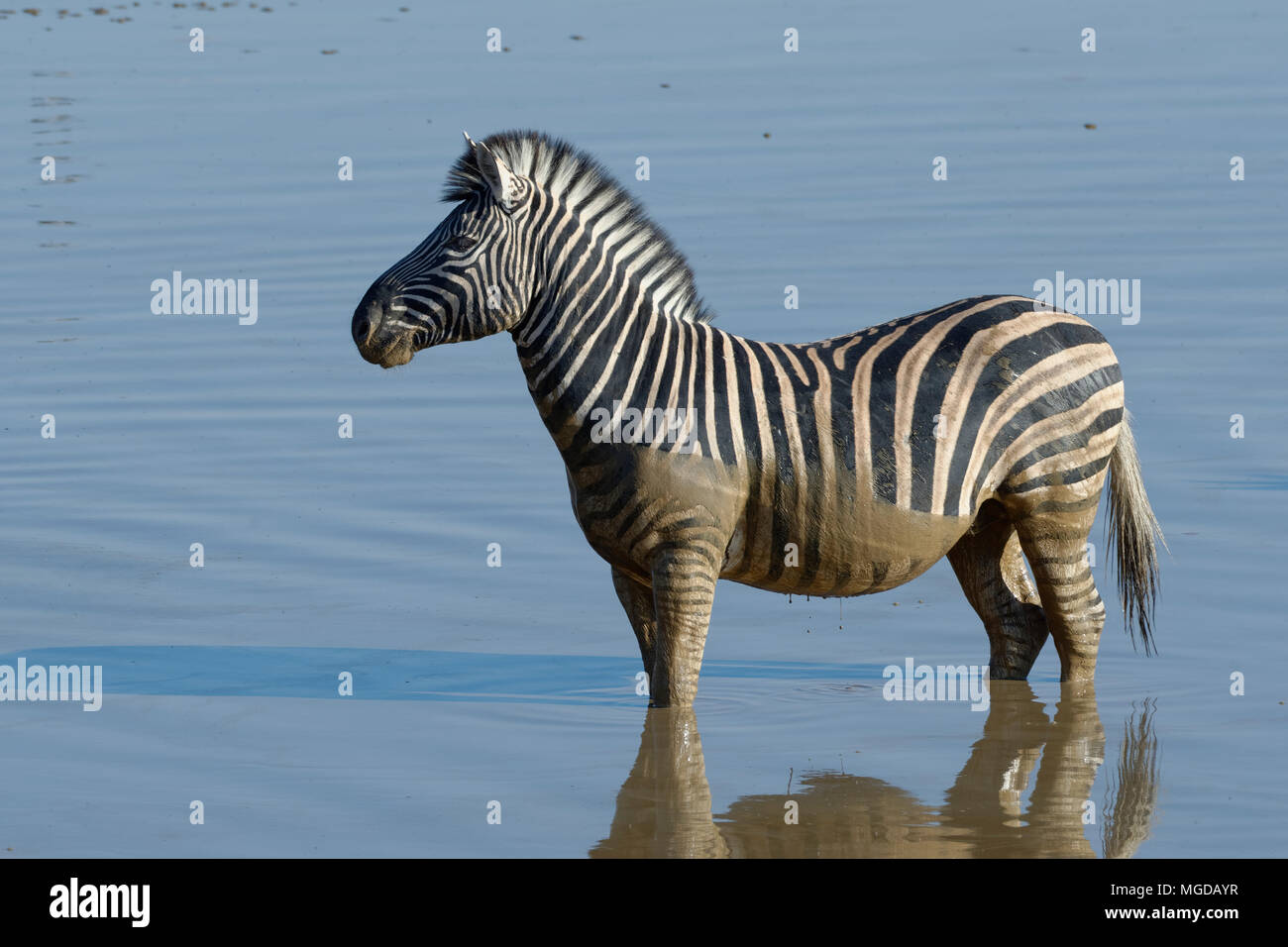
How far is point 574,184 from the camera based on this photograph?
804cm

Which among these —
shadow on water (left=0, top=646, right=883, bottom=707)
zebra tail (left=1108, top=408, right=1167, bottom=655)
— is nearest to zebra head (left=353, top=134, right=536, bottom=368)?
shadow on water (left=0, top=646, right=883, bottom=707)

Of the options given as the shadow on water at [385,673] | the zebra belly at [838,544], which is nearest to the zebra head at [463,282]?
the zebra belly at [838,544]

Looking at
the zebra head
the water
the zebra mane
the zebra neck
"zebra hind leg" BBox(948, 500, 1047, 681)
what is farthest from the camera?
"zebra hind leg" BBox(948, 500, 1047, 681)

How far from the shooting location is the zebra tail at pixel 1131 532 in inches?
341

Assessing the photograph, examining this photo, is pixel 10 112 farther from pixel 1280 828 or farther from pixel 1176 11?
pixel 1280 828

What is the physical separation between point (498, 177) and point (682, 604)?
A: 1817mm

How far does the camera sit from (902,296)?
14812 millimetres

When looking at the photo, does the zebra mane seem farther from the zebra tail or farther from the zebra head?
the zebra tail

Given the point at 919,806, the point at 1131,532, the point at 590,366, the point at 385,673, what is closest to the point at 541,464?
the point at 385,673

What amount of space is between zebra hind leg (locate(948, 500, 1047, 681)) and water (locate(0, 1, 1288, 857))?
243 millimetres

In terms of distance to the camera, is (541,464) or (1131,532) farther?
(541,464)

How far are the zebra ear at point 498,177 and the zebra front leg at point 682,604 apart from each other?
1.50 m

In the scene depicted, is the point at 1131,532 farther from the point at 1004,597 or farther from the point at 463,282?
the point at 463,282

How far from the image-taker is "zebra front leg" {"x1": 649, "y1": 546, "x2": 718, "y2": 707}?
7742mm
